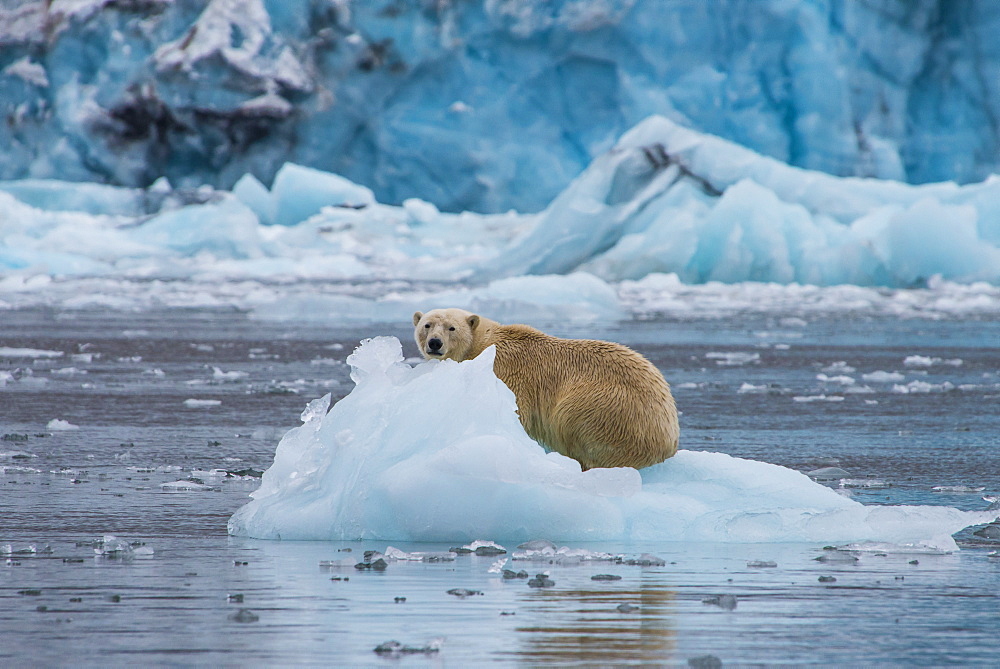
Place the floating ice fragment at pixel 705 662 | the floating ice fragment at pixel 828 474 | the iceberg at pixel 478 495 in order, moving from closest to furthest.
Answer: the floating ice fragment at pixel 705 662
the iceberg at pixel 478 495
the floating ice fragment at pixel 828 474

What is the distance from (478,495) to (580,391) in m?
0.70

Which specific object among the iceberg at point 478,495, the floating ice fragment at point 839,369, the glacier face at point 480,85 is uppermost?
the glacier face at point 480,85

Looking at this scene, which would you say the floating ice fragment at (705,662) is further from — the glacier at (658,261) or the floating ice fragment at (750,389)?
the glacier at (658,261)

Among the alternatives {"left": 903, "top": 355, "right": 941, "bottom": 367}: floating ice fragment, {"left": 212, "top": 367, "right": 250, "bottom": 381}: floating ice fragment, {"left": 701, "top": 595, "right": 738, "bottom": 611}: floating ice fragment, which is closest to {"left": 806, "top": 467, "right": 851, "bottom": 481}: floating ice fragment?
{"left": 701, "top": 595, "right": 738, "bottom": 611}: floating ice fragment

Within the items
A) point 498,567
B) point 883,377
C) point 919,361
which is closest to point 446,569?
point 498,567

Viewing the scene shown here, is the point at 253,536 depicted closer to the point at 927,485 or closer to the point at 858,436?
the point at 927,485

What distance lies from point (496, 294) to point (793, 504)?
10559 mm

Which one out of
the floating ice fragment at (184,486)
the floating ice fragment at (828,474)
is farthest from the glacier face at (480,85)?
the floating ice fragment at (184,486)

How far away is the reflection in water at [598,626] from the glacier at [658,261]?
10.8m

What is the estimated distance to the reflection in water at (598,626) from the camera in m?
2.33

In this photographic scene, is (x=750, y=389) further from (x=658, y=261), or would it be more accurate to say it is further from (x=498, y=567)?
(x=658, y=261)

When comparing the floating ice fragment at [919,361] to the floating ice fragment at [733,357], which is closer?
the floating ice fragment at [919,361]

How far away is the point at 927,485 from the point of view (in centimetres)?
461

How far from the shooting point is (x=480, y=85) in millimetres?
26500
